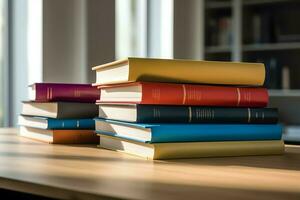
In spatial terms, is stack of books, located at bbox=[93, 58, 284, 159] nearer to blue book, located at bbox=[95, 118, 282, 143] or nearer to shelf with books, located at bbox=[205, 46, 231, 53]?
blue book, located at bbox=[95, 118, 282, 143]

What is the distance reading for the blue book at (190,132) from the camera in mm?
819

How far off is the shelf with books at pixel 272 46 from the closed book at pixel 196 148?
2.33 metres

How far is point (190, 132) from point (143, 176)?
0.68ft

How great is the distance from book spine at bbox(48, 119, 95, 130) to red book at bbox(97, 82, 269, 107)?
19 cm

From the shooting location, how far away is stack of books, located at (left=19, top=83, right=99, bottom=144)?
1143mm

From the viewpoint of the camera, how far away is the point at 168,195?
54cm

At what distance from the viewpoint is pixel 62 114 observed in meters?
1.15

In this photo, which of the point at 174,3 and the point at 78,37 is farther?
the point at 174,3

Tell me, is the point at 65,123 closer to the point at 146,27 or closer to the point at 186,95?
the point at 186,95

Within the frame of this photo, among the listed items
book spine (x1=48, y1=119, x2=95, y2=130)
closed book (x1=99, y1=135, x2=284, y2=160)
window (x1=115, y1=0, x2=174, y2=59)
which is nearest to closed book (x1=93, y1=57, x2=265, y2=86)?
closed book (x1=99, y1=135, x2=284, y2=160)

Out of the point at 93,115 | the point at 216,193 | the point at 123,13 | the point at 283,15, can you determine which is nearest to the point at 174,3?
the point at 123,13

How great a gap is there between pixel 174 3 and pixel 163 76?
2.27m

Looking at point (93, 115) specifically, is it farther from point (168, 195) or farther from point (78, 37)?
point (78, 37)

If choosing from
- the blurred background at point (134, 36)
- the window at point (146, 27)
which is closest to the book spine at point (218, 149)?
the blurred background at point (134, 36)
